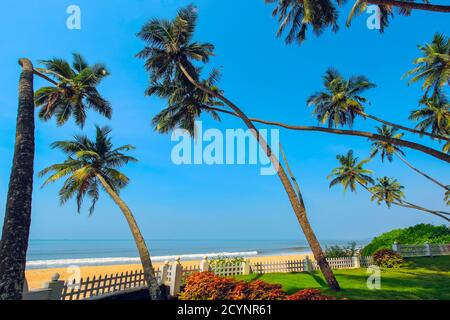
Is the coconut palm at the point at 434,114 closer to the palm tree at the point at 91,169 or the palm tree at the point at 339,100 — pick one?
the palm tree at the point at 339,100

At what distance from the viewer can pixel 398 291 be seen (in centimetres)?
933

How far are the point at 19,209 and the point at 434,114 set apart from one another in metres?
28.8

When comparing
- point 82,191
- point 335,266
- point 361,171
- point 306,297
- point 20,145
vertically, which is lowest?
point 335,266

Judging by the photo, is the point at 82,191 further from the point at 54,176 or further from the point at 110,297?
the point at 110,297

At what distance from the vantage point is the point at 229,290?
22.5 feet

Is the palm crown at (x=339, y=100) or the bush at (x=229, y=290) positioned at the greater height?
the palm crown at (x=339, y=100)

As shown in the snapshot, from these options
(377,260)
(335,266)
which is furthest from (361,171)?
(335,266)

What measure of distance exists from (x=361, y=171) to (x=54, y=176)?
29.2 m

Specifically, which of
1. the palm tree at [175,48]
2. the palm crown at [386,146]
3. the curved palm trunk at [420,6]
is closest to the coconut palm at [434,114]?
the palm crown at [386,146]

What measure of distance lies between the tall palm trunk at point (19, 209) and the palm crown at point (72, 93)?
14.5ft

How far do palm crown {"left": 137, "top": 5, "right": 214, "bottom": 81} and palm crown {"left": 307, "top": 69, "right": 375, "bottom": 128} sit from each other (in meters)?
9.92

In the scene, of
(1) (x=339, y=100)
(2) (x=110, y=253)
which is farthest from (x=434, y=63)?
(2) (x=110, y=253)

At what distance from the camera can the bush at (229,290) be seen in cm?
623
